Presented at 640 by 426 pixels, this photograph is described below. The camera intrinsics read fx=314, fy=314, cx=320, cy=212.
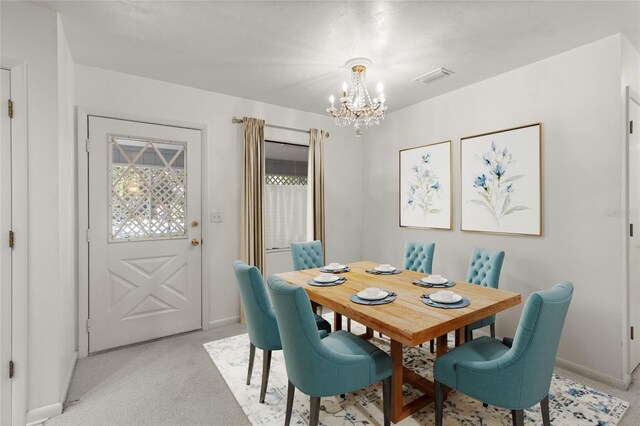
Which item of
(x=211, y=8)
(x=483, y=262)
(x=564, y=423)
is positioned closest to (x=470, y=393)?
(x=564, y=423)

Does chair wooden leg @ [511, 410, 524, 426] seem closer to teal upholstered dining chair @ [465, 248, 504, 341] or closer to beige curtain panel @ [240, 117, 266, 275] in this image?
teal upholstered dining chair @ [465, 248, 504, 341]

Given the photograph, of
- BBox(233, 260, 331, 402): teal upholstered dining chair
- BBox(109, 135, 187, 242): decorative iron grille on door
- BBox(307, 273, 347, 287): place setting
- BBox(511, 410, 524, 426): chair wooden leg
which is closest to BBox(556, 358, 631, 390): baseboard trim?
BBox(511, 410, 524, 426): chair wooden leg

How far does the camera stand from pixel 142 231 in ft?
10.8

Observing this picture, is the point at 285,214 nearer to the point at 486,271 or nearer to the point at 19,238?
the point at 486,271

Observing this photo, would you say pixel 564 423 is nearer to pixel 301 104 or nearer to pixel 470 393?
pixel 470 393

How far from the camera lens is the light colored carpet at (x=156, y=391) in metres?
2.09

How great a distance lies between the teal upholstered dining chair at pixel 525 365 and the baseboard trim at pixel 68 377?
106 inches

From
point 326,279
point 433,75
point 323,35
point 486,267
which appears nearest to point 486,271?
point 486,267

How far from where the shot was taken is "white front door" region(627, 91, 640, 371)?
2.51 metres

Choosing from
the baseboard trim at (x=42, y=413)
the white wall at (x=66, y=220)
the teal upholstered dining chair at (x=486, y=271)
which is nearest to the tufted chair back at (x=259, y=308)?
Answer: the white wall at (x=66, y=220)

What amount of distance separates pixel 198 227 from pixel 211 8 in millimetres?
2238

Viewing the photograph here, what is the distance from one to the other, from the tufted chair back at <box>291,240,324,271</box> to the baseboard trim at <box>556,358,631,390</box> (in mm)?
2399

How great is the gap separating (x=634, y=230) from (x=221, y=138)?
159 inches

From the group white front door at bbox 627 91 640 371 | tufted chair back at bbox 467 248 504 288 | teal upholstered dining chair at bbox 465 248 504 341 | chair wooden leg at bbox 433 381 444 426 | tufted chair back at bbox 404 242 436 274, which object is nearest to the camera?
chair wooden leg at bbox 433 381 444 426
